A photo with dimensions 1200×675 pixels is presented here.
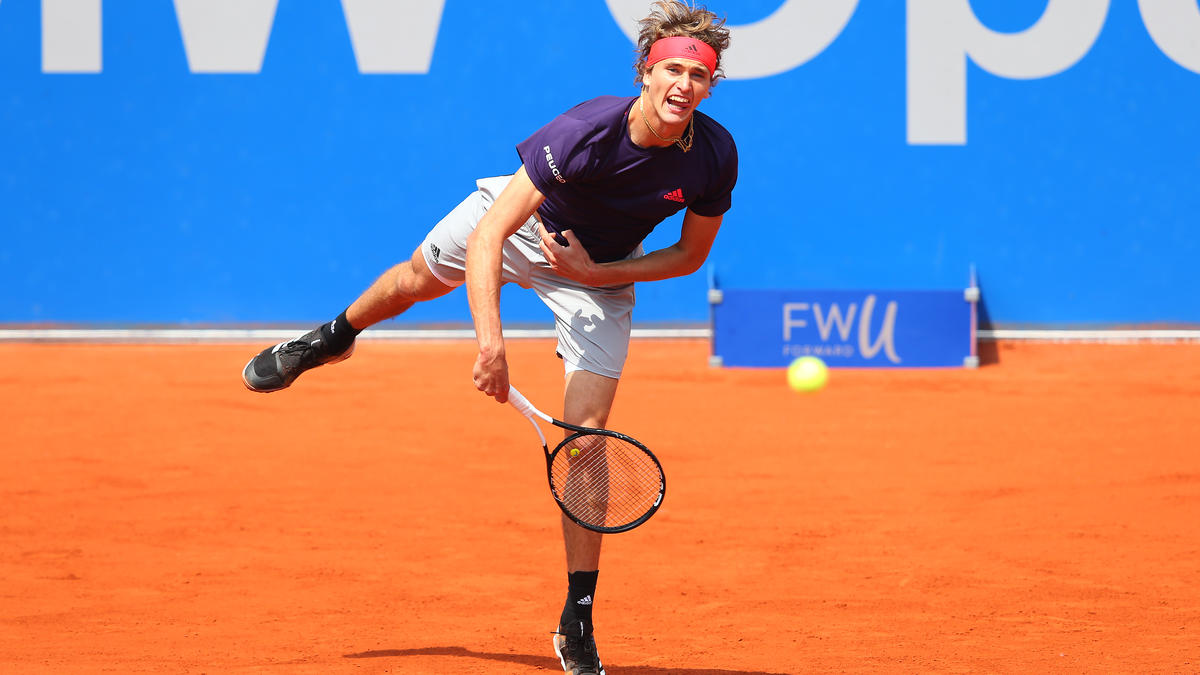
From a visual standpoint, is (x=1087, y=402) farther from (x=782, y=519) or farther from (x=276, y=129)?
(x=276, y=129)

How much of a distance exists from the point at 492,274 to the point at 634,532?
2510mm

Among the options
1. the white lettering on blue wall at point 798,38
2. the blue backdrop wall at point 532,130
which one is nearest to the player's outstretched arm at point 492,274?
the blue backdrop wall at point 532,130

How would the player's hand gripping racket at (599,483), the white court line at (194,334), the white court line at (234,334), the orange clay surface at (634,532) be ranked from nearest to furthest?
1. the player's hand gripping racket at (599,483)
2. the orange clay surface at (634,532)
3. the white court line at (234,334)
4. the white court line at (194,334)

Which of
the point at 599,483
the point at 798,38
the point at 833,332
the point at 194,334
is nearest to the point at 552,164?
the point at 599,483

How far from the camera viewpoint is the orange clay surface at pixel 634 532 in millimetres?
4457

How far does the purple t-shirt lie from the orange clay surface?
56.6 inches

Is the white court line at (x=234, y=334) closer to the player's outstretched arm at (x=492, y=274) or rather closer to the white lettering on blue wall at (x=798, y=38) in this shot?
the white lettering on blue wall at (x=798, y=38)

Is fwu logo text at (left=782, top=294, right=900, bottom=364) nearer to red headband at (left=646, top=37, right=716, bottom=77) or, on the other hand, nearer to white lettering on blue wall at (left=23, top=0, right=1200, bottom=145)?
white lettering on blue wall at (left=23, top=0, right=1200, bottom=145)

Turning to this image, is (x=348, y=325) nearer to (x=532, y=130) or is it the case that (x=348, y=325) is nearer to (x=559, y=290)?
(x=559, y=290)

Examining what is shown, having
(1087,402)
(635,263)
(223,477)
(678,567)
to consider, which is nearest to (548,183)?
Answer: (635,263)

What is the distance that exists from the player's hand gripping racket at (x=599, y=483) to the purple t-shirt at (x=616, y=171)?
2.15 feet

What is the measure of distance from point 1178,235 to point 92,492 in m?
7.77

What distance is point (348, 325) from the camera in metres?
4.90

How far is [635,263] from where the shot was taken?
163 inches
